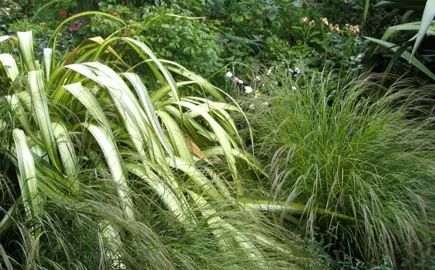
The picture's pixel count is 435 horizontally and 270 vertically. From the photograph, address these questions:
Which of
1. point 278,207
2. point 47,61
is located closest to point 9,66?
point 47,61

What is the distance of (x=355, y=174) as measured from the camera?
3.35 m

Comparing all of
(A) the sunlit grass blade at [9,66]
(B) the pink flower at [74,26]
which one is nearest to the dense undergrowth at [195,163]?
(A) the sunlit grass blade at [9,66]

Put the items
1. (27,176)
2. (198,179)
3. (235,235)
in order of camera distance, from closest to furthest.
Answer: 1. (27,176)
2. (235,235)
3. (198,179)

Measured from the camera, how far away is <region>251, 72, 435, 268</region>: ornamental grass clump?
125 inches

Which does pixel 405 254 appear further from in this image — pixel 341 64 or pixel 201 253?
pixel 341 64

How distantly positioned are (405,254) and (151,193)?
1.27m

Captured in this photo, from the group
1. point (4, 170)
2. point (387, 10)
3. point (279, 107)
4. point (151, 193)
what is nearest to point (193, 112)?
point (279, 107)

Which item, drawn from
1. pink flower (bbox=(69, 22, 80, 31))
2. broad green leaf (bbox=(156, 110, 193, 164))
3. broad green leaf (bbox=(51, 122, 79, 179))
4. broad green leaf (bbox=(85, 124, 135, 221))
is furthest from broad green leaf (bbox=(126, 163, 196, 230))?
pink flower (bbox=(69, 22, 80, 31))

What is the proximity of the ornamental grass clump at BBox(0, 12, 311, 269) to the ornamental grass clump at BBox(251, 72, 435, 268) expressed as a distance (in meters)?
0.25

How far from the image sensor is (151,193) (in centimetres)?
292

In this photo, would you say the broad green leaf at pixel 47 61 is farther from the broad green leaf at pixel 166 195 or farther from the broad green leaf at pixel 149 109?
the broad green leaf at pixel 166 195

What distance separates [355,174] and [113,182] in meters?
1.27

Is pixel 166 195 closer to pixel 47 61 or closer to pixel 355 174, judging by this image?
pixel 355 174

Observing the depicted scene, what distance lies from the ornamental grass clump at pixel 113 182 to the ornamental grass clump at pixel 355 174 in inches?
9.8
